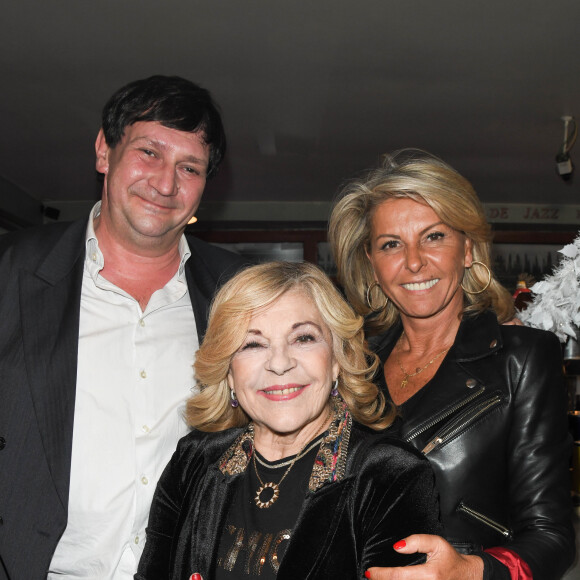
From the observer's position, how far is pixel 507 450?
1752 mm

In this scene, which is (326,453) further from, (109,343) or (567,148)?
(567,148)

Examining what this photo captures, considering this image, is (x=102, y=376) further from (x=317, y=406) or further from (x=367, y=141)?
(x=367, y=141)

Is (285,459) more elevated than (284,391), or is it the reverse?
(284,391)

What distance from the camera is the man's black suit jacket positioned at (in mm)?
1878

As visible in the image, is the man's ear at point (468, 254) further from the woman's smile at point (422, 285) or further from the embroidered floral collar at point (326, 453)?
the embroidered floral collar at point (326, 453)

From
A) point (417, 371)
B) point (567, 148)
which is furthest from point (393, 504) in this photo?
point (567, 148)

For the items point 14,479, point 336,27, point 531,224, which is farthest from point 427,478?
point 531,224

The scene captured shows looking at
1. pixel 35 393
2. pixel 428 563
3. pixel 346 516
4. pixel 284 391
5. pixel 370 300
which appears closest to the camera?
pixel 428 563

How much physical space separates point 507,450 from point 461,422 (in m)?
0.13

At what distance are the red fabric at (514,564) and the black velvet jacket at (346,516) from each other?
0.64 ft

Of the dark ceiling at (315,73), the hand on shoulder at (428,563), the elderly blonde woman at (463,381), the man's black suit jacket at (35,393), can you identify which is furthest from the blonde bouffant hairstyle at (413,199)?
the dark ceiling at (315,73)

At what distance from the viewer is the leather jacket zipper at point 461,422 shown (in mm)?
1758

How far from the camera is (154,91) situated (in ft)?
7.61

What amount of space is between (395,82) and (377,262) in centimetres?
374
